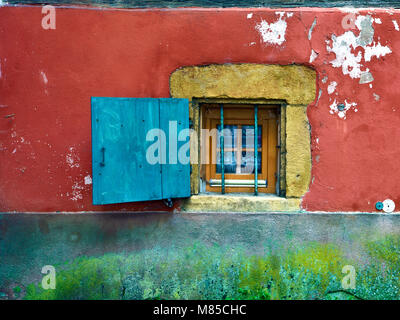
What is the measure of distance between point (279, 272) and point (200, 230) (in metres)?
0.87

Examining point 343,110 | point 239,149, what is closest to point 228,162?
point 239,149

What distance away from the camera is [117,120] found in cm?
265

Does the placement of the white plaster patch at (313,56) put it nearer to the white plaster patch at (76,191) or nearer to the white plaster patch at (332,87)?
the white plaster patch at (332,87)

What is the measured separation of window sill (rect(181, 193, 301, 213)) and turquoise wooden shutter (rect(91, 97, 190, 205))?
17 centimetres

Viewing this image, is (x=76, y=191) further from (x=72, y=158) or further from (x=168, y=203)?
(x=168, y=203)

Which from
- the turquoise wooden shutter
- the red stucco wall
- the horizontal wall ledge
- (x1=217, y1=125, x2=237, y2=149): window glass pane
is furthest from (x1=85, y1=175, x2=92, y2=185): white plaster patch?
the horizontal wall ledge

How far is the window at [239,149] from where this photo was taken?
3.09 m

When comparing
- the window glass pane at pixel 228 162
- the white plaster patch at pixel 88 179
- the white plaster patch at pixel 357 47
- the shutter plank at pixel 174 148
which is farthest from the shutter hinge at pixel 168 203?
the white plaster patch at pixel 357 47

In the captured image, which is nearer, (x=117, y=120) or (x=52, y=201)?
(x=117, y=120)

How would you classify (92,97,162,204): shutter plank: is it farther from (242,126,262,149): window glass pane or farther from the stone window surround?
(242,126,262,149): window glass pane

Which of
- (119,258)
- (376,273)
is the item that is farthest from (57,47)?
(376,273)

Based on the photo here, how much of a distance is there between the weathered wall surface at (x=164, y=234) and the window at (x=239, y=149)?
368 mm

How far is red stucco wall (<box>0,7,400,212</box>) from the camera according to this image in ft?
9.23
